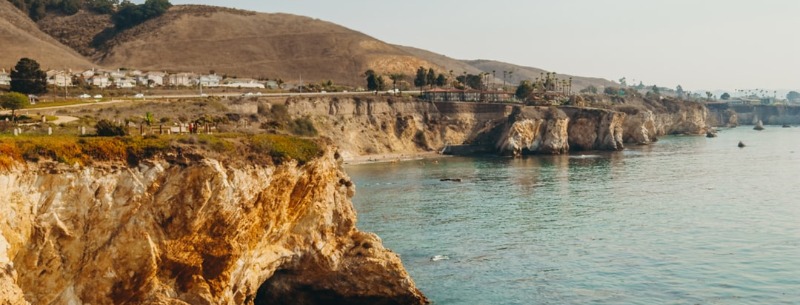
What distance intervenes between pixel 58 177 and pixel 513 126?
118001 mm

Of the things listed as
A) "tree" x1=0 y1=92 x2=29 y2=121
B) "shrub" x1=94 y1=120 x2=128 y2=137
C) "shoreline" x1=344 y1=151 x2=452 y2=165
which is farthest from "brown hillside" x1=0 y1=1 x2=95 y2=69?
"shrub" x1=94 y1=120 x2=128 y2=137

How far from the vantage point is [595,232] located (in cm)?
5600

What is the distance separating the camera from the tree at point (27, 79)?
8956 cm

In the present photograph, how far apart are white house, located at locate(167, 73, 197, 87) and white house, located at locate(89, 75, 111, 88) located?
1439 centimetres

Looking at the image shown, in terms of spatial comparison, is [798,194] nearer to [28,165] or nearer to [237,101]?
[28,165]

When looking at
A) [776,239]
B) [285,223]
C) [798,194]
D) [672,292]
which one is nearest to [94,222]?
[285,223]

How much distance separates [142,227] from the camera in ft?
82.7

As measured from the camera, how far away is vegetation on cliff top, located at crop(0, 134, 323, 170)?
2373cm

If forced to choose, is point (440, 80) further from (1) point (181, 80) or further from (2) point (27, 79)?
(2) point (27, 79)

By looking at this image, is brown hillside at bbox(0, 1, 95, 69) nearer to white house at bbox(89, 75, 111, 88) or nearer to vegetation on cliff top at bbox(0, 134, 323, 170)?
white house at bbox(89, 75, 111, 88)

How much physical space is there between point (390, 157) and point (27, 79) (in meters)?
59.0

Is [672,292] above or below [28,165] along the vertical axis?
below

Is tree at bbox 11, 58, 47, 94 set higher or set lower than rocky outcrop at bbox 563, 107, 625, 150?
higher

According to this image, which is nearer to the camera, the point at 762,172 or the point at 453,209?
the point at 453,209
